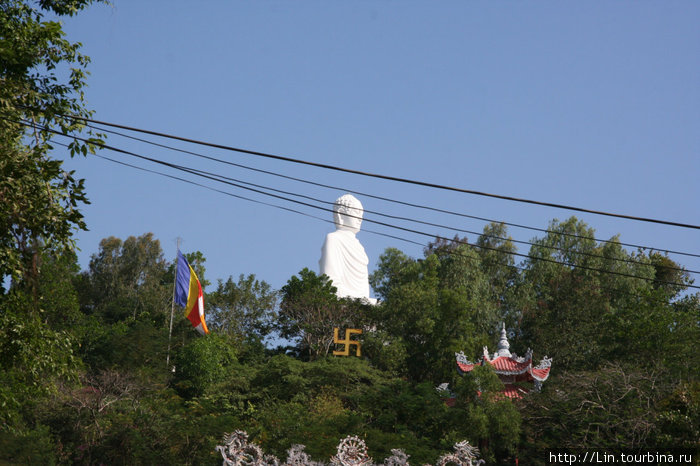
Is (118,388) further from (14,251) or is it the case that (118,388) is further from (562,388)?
(14,251)

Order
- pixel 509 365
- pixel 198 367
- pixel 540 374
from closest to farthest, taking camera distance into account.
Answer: pixel 540 374 → pixel 509 365 → pixel 198 367

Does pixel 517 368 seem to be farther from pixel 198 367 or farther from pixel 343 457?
pixel 343 457

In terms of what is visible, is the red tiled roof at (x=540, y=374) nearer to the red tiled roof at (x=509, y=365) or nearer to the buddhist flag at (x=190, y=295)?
the red tiled roof at (x=509, y=365)

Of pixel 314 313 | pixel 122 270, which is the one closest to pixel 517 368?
pixel 314 313

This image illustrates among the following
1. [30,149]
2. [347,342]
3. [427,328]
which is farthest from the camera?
[427,328]

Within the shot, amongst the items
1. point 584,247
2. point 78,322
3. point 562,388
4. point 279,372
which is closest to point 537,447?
point 562,388

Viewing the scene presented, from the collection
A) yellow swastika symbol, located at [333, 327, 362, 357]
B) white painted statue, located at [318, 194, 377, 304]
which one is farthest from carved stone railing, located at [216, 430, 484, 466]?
white painted statue, located at [318, 194, 377, 304]

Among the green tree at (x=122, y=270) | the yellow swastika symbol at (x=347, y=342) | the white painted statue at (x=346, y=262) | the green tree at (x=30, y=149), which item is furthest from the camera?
the green tree at (x=122, y=270)

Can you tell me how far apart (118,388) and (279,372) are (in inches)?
186

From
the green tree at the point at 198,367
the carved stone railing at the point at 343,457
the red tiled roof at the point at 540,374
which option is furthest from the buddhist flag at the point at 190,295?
the carved stone railing at the point at 343,457

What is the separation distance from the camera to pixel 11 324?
35.6ft

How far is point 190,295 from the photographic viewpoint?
2970 centimetres

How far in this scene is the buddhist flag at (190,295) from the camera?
96.4 feet

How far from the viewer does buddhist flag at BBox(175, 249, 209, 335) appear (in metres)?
29.4
